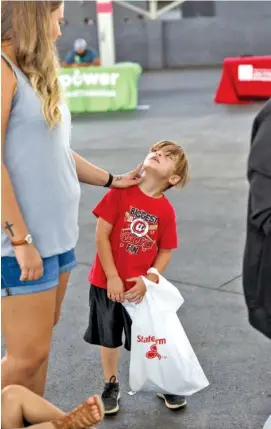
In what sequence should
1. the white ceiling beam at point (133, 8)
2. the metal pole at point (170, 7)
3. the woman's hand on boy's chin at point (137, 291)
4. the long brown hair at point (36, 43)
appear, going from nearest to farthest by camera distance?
the long brown hair at point (36, 43)
the woman's hand on boy's chin at point (137, 291)
the metal pole at point (170, 7)
the white ceiling beam at point (133, 8)

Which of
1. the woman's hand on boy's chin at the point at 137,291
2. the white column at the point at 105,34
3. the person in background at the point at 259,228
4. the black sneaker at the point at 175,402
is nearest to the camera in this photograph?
the person in background at the point at 259,228

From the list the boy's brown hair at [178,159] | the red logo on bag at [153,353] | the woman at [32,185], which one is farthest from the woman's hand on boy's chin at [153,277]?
the woman at [32,185]

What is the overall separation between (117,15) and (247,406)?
1559cm

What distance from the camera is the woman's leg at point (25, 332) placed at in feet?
6.65

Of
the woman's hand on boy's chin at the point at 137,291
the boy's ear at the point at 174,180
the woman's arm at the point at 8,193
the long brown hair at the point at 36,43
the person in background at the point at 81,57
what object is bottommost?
the person in background at the point at 81,57

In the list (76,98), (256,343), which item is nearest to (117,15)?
(76,98)

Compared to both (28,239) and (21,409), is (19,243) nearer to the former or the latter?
(28,239)

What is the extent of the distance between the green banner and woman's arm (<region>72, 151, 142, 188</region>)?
8048 millimetres

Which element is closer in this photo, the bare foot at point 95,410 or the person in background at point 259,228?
the person in background at point 259,228

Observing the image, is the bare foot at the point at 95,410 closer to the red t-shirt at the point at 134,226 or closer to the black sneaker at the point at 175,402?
the red t-shirt at the point at 134,226

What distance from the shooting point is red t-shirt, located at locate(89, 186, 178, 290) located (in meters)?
2.51

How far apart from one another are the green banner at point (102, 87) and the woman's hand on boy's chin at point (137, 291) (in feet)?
26.8

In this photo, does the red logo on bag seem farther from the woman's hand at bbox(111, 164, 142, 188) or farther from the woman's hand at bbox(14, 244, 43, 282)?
the woman's hand at bbox(14, 244, 43, 282)

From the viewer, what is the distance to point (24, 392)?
1.99 m
